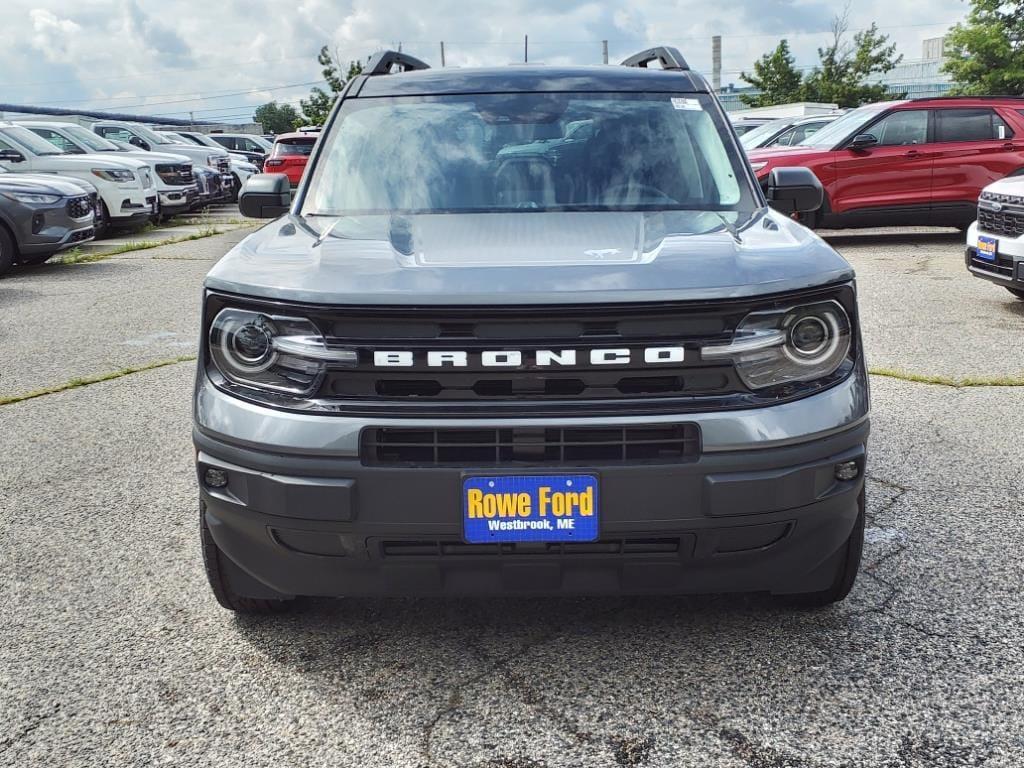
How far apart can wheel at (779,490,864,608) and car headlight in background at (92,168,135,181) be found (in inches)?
577

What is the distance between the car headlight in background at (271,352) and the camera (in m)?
2.49

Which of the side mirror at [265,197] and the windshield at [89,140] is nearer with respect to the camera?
the side mirror at [265,197]

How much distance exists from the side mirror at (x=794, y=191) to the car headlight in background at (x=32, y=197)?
10.1 m

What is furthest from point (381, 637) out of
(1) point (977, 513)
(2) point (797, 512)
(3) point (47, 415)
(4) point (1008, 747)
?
(3) point (47, 415)

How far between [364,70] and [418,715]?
113 inches

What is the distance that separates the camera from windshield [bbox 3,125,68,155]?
15.0 meters

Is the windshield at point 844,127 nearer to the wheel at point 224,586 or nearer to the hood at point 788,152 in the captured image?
the hood at point 788,152

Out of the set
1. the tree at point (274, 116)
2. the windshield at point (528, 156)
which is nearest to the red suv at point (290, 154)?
the windshield at point (528, 156)

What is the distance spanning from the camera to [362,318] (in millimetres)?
2449

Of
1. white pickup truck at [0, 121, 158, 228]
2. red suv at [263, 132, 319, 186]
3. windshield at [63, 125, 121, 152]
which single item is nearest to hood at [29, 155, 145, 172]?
white pickup truck at [0, 121, 158, 228]

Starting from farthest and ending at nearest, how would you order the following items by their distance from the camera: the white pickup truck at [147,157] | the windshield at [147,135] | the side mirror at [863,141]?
the windshield at [147,135] < the white pickup truck at [147,157] < the side mirror at [863,141]

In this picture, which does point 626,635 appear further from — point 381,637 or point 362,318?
point 362,318

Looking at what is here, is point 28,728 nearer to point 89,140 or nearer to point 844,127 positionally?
point 844,127

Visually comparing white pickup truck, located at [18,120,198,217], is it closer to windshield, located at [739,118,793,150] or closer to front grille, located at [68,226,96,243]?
front grille, located at [68,226,96,243]
